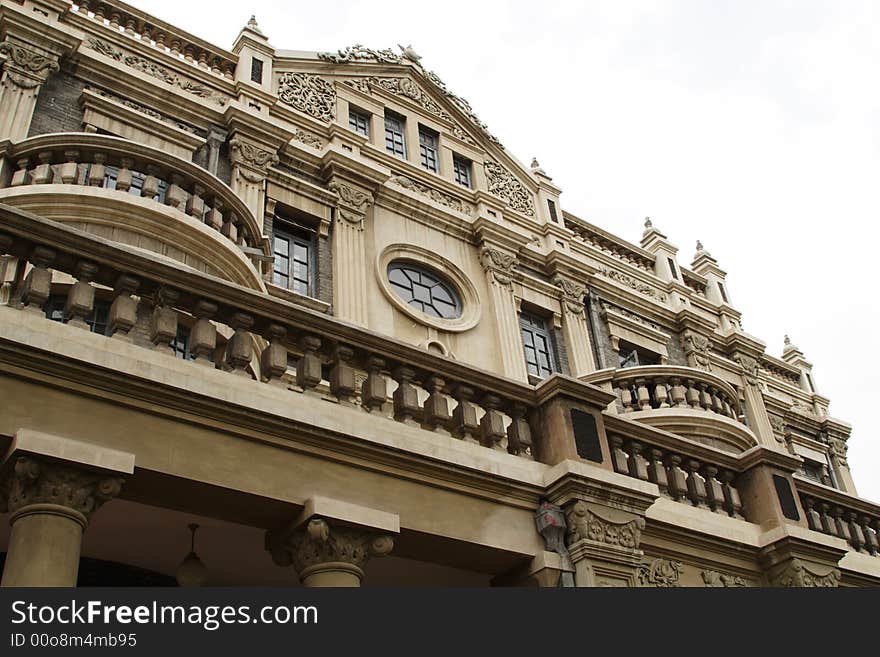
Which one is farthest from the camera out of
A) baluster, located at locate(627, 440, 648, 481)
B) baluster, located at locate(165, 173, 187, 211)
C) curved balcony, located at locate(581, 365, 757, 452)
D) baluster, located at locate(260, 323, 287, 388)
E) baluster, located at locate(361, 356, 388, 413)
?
curved balcony, located at locate(581, 365, 757, 452)

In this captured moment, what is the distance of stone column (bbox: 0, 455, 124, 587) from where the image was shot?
22.6ft

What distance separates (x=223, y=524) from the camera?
9.15 metres

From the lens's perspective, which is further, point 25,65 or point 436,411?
point 25,65

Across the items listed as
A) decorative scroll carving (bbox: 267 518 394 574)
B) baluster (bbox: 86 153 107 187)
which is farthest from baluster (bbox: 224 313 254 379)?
baluster (bbox: 86 153 107 187)

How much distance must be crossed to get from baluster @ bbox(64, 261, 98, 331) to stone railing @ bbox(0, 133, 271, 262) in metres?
4.55

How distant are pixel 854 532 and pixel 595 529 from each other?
5.30 meters

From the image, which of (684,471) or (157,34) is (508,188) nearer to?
(157,34)

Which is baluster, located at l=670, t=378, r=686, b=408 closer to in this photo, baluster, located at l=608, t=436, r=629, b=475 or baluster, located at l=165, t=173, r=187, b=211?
baluster, located at l=608, t=436, r=629, b=475

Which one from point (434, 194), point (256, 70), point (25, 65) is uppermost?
point (256, 70)

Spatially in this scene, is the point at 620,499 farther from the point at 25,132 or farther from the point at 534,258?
the point at 534,258

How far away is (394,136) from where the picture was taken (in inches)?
877

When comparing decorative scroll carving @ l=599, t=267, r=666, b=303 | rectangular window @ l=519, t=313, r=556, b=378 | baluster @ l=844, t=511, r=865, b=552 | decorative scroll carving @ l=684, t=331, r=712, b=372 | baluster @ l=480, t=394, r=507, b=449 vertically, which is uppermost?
decorative scroll carving @ l=599, t=267, r=666, b=303

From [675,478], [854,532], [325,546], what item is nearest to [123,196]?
[325,546]

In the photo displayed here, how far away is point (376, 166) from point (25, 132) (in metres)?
6.97
